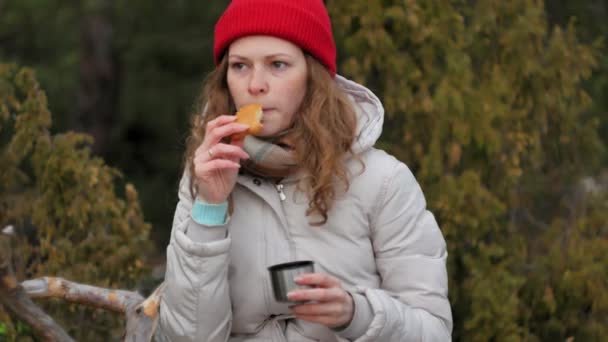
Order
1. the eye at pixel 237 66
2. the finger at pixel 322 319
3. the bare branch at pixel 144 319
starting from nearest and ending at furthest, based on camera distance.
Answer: the finger at pixel 322 319, the eye at pixel 237 66, the bare branch at pixel 144 319

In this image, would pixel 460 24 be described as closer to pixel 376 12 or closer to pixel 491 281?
pixel 376 12

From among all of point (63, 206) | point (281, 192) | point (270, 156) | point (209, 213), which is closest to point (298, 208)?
point (281, 192)

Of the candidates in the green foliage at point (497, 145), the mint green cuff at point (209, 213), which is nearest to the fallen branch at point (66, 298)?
the mint green cuff at point (209, 213)

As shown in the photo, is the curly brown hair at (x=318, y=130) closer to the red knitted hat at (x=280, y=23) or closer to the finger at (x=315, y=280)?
the red knitted hat at (x=280, y=23)

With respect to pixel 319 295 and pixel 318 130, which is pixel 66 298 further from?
pixel 319 295

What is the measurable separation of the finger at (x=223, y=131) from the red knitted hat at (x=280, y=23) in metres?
0.30

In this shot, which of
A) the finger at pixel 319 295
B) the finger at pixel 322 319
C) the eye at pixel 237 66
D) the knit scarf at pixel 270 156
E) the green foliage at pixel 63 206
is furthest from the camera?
the green foliage at pixel 63 206

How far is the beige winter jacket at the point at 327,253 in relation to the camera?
2709 mm

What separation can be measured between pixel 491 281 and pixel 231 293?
74.1 inches

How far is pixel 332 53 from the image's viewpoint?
9.48 ft

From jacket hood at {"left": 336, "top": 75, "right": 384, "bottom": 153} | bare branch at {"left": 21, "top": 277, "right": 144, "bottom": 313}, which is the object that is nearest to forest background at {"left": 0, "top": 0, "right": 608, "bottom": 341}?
bare branch at {"left": 21, "top": 277, "right": 144, "bottom": 313}

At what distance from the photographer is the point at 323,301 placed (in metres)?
2.41

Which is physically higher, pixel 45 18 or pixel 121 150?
pixel 45 18

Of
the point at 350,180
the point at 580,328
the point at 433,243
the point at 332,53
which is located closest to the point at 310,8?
Result: the point at 332,53
